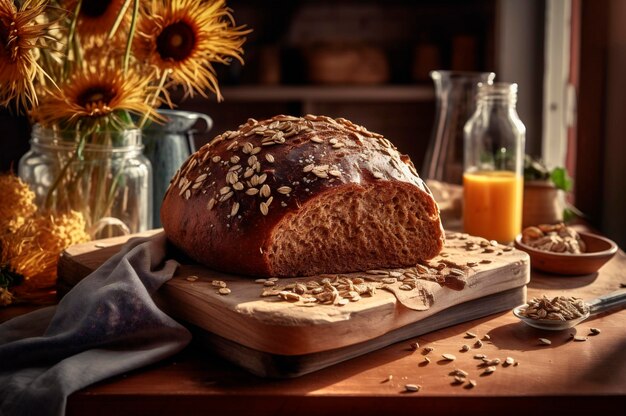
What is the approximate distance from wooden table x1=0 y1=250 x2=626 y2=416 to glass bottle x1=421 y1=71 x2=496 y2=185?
1080mm

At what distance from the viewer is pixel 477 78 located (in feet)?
6.88

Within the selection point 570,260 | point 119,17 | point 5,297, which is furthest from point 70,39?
point 570,260

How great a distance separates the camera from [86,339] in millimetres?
1091

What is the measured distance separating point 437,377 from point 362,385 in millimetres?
105

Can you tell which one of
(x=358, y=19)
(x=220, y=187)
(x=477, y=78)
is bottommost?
(x=220, y=187)

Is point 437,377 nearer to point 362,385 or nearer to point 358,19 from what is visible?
point 362,385

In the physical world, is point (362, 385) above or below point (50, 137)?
below

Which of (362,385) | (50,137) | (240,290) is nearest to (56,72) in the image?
(50,137)

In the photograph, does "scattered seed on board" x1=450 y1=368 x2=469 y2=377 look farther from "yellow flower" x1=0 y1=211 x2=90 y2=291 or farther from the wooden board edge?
"yellow flower" x1=0 y1=211 x2=90 y2=291

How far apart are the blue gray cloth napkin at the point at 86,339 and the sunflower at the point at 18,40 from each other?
14.9 inches

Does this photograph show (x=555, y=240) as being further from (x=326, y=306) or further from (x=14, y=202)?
(x=14, y=202)

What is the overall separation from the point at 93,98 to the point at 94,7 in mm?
228

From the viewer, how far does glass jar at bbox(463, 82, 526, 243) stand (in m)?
1.87

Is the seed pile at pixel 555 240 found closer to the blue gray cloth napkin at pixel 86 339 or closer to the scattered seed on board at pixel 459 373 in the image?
the scattered seed on board at pixel 459 373
